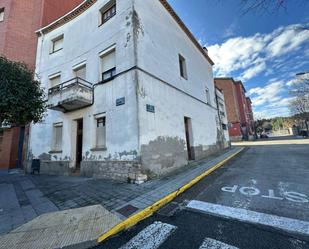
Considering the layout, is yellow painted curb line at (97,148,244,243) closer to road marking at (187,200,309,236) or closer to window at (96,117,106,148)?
road marking at (187,200,309,236)

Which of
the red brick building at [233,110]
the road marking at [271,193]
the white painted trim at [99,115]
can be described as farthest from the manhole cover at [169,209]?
the red brick building at [233,110]

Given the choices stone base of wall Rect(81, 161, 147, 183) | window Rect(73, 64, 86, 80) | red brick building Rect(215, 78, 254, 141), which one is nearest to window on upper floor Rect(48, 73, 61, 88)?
window Rect(73, 64, 86, 80)

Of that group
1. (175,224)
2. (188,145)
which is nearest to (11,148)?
(188,145)

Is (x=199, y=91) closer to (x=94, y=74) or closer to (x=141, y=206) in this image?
(x=94, y=74)

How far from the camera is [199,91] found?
45.4ft

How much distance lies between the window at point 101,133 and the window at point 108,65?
6.97 feet

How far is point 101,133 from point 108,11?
23.5 ft

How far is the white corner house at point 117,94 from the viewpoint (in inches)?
280

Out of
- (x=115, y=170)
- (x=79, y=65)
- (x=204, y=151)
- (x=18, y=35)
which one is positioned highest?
(x=18, y=35)

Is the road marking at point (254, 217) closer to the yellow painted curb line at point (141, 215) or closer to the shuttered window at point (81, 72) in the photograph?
the yellow painted curb line at point (141, 215)

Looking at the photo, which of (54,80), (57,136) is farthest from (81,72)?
(57,136)

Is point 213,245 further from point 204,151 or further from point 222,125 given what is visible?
point 222,125

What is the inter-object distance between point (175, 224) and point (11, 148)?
48.4ft

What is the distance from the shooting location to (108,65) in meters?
8.77
